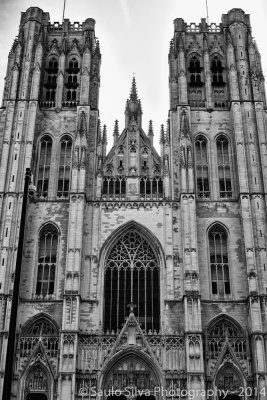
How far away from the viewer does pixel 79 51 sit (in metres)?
39.3

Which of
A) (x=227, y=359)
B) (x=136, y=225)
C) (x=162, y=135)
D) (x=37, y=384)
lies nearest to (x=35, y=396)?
(x=37, y=384)

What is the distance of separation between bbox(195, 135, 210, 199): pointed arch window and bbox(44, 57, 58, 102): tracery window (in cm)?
1000

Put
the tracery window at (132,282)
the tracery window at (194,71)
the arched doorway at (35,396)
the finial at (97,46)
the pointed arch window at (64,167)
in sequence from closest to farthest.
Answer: the arched doorway at (35,396) < the tracery window at (132,282) < the pointed arch window at (64,167) < the tracery window at (194,71) < the finial at (97,46)

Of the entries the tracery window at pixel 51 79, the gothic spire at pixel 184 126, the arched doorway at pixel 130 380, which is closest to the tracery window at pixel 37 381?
the arched doorway at pixel 130 380

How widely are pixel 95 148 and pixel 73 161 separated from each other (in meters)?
2.01

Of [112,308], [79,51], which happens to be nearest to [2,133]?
[79,51]

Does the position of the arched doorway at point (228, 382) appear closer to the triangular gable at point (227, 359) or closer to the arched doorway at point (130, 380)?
the triangular gable at point (227, 359)

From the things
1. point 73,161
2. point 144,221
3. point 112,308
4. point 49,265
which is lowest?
point 112,308

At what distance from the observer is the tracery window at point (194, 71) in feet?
123

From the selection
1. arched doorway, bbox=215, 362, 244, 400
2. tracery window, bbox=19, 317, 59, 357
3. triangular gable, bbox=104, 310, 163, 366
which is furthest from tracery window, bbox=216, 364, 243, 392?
tracery window, bbox=19, 317, 59, 357

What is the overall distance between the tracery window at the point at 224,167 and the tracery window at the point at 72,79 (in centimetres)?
992

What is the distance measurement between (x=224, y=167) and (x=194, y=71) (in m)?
7.62

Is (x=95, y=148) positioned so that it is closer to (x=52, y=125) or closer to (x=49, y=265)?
(x=52, y=125)

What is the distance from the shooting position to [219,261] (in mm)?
31953
